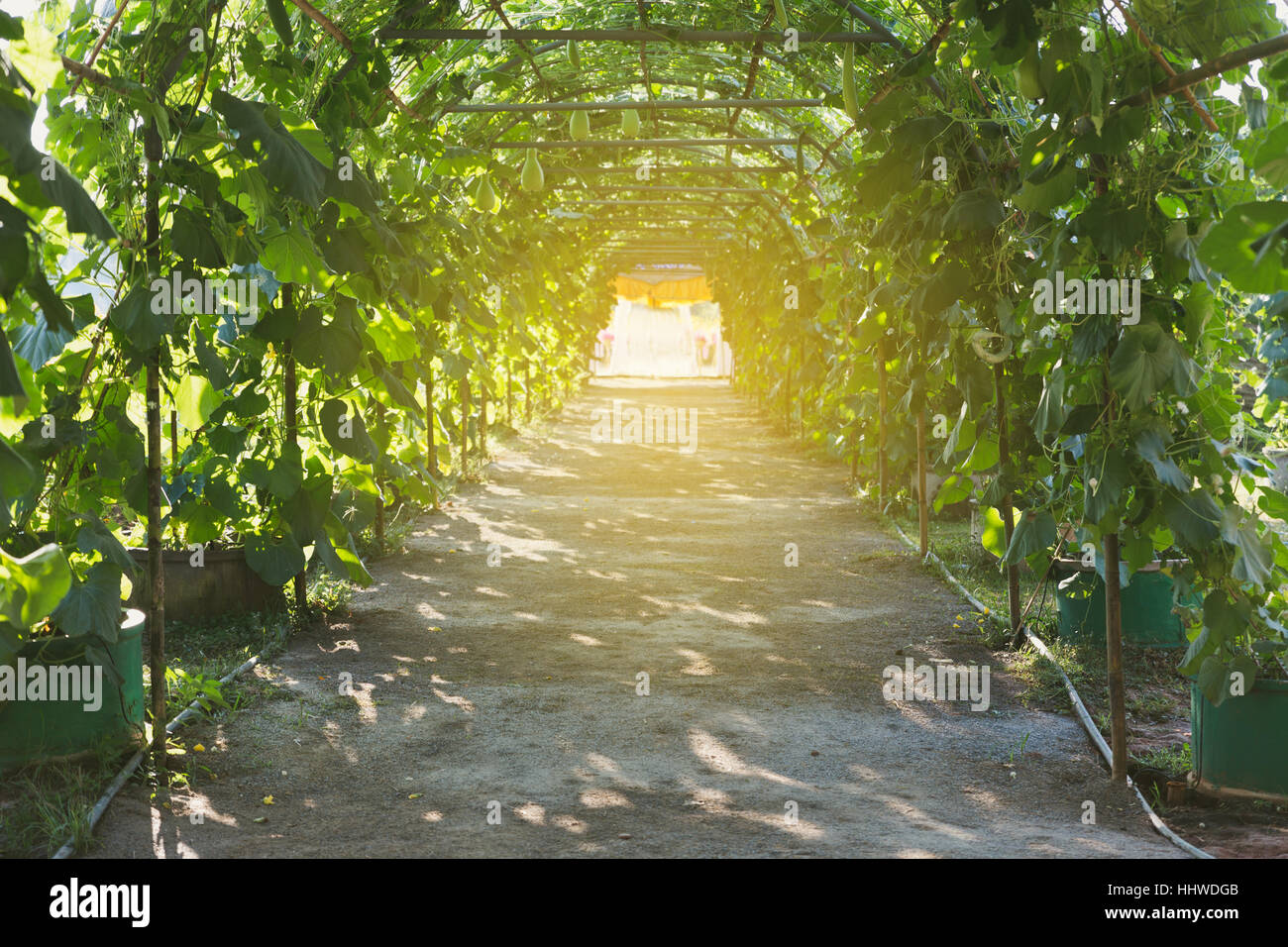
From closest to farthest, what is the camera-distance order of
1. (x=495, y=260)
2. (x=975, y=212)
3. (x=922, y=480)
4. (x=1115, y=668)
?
(x=1115, y=668)
(x=975, y=212)
(x=922, y=480)
(x=495, y=260)

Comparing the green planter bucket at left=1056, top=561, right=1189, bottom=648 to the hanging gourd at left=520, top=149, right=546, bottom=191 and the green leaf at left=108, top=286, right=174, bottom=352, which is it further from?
the hanging gourd at left=520, top=149, right=546, bottom=191

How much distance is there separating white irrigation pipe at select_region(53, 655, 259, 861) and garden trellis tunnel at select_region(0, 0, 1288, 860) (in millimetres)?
110

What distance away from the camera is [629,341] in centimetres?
4556

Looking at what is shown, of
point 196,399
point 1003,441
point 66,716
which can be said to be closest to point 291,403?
point 196,399

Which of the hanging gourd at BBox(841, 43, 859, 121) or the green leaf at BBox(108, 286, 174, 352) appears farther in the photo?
the hanging gourd at BBox(841, 43, 859, 121)

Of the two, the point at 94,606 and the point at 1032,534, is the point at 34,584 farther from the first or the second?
the point at 1032,534

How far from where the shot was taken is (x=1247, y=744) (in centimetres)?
314

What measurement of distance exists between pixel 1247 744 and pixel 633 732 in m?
1.80

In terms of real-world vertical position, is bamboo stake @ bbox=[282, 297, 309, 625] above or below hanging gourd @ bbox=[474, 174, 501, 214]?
below

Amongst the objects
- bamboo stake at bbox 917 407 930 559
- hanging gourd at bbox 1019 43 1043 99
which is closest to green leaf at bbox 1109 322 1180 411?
hanging gourd at bbox 1019 43 1043 99

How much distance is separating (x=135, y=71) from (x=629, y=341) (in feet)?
139

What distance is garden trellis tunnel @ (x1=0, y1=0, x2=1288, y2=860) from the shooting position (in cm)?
297

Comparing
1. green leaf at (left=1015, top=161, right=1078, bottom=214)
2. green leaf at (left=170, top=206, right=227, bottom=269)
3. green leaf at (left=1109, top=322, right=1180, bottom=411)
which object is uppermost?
green leaf at (left=1015, top=161, right=1078, bottom=214)

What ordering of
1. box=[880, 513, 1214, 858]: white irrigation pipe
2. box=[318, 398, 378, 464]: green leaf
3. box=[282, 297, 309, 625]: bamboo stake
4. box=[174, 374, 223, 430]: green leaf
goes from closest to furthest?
box=[880, 513, 1214, 858]: white irrigation pipe
box=[174, 374, 223, 430]: green leaf
box=[282, 297, 309, 625]: bamboo stake
box=[318, 398, 378, 464]: green leaf
